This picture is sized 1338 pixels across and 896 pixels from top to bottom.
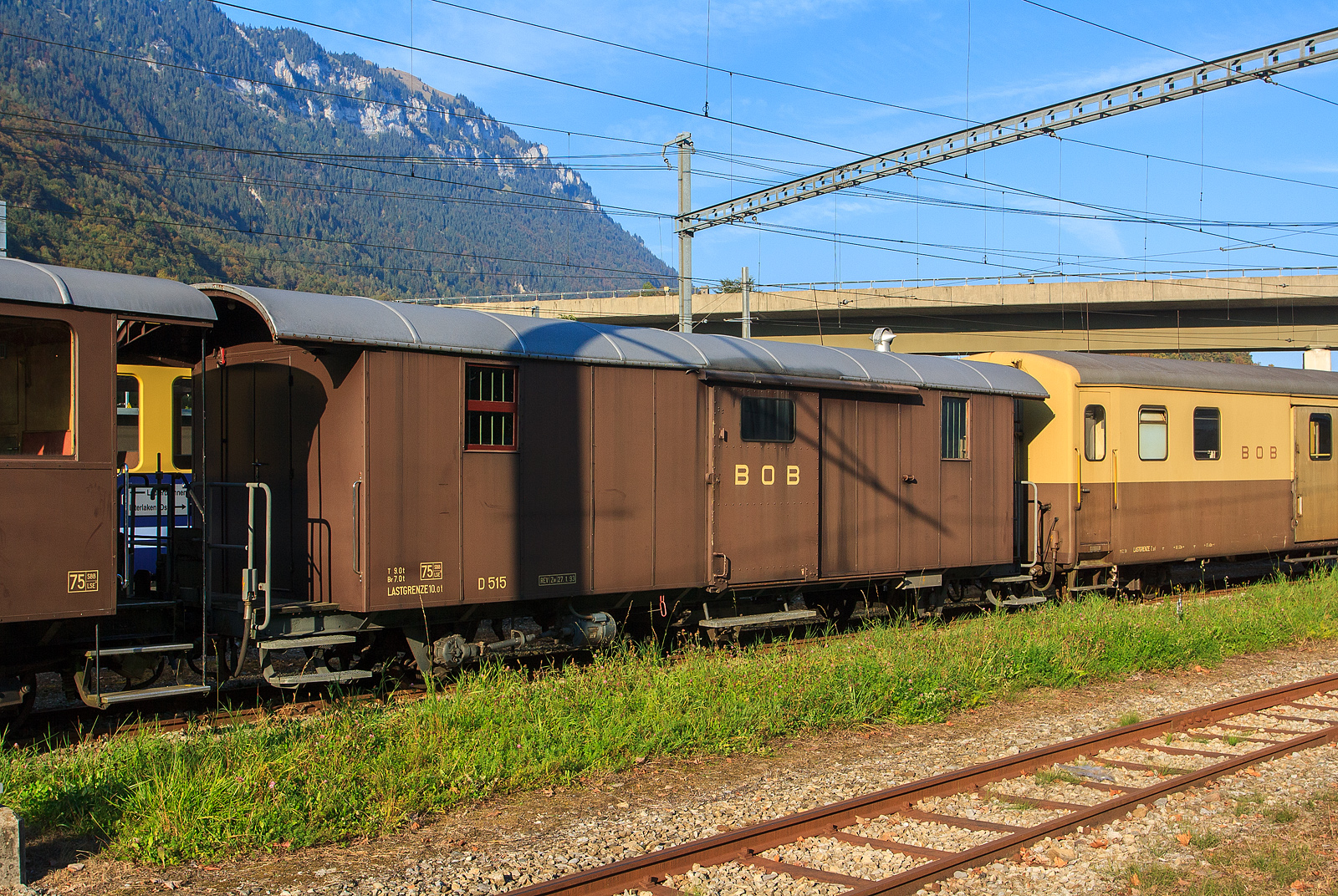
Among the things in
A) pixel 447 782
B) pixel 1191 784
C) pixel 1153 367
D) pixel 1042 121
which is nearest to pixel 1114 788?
pixel 1191 784

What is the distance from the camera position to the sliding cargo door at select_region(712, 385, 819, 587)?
1080 cm

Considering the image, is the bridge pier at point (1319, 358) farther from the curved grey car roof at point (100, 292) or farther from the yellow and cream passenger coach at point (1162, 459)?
the curved grey car roof at point (100, 292)

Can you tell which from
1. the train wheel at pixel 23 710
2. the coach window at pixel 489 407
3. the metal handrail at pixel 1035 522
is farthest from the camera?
the metal handrail at pixel 1035 522

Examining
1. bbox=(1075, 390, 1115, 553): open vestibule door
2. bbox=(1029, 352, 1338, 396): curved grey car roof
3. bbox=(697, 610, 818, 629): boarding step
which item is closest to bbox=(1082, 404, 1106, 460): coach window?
bbox=(1075, 390, 1115, 553): open vestibule door

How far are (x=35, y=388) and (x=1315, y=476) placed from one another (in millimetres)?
18410

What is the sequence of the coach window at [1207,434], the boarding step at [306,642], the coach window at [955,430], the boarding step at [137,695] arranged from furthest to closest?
the coach window at [1207,434] < the coach window at [955,430] < the boarding step at [306,642] < the boarding step at [137,695]

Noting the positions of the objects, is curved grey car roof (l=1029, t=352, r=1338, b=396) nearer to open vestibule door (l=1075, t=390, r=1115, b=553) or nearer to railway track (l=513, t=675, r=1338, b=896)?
open vestibule door (l=1075, t=390, r=1115, b=553)

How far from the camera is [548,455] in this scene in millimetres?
9406

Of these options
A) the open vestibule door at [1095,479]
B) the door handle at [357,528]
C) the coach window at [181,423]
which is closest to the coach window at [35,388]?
the door handle at [357,528]

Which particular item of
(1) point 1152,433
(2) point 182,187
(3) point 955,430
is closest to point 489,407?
(3) point 955,430

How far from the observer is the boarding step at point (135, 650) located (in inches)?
293

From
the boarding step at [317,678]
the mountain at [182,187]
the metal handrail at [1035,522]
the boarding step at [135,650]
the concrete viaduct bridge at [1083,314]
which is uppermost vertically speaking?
the mountain at [182,187]

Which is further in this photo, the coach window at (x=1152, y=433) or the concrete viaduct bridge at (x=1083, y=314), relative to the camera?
the concrete viaduct bridge at (x=1083, y=314)

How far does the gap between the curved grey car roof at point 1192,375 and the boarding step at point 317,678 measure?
34.8 feet
